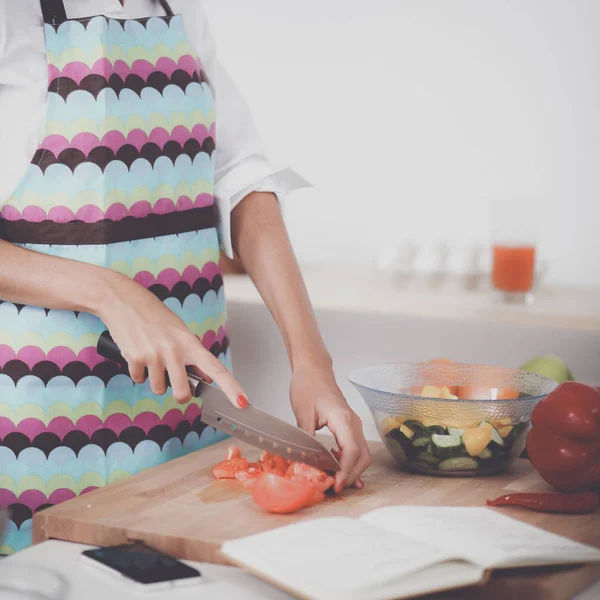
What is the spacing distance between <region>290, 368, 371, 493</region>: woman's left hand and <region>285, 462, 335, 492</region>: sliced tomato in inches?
0.5

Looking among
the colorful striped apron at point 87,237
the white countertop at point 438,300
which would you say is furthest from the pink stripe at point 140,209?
the white countertop at point 438,300

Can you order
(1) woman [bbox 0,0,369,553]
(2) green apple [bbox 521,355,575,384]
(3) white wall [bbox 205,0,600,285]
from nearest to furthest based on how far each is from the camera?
(1) woman [bbox 0,0,369,553] < (2) green apple [bbox 521,355,575,384] < (3) white wall [bbox 205,0,600,285]

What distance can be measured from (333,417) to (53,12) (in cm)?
63

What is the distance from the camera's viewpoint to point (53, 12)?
1112 millimetres

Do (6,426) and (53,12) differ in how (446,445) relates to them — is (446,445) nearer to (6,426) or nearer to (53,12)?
(6,426)

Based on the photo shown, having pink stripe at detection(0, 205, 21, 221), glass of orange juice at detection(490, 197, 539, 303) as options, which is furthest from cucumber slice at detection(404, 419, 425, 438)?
glass of orange juice at detection(490, 197, 539, 303)

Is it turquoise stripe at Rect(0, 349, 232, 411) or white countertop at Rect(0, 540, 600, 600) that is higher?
turquoise stripe at Rect(0, 349, 232, 411)

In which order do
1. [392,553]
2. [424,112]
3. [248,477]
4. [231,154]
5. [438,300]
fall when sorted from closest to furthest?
[392,553] → [248,477] → [231,154] → [438,300] → [424,112]

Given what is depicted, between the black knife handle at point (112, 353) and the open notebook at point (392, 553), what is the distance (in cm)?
25

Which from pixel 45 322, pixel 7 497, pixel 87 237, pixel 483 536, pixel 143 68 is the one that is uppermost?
pixel 143 68

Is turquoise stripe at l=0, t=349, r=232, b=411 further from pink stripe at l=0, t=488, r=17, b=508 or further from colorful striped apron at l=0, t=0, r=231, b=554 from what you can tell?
pink stripe at l=0, t=488, r=17, b=508

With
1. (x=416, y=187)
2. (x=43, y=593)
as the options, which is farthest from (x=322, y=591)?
(x=416, y=187)

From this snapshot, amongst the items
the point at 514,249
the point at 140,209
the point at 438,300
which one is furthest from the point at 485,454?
the point at 514,249

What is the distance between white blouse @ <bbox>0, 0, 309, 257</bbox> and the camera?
3.52ft
